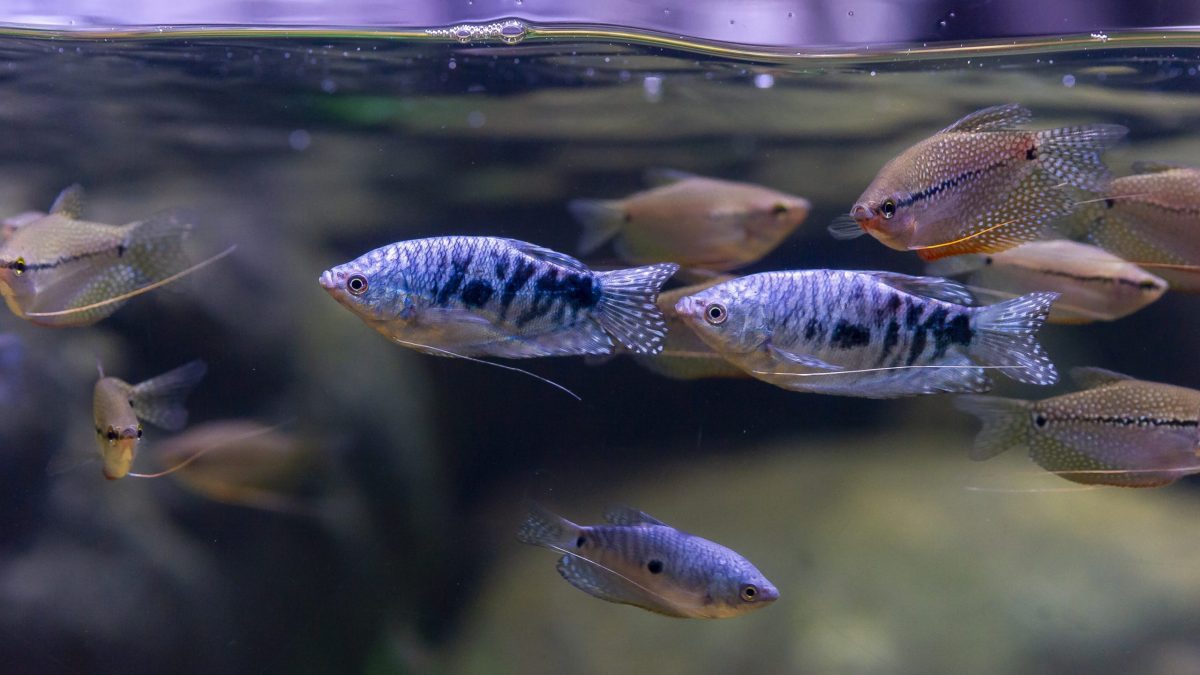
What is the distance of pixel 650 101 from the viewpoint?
4.75 metres

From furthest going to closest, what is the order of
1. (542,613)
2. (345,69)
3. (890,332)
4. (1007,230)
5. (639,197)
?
(345,69) → (542,613) → (639,197) → (1007,230) → (890,332)

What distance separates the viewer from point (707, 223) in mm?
2723

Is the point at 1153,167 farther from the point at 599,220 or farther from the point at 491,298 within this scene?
the point at 491,298

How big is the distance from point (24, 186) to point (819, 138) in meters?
5.33

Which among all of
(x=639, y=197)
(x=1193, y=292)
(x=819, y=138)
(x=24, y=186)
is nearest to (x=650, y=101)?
(x=819, y=138)

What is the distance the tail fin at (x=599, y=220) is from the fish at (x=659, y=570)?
1.31m

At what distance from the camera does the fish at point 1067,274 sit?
101 inches

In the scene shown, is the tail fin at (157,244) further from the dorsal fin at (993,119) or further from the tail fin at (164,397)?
the dorsal fin at (993,119)

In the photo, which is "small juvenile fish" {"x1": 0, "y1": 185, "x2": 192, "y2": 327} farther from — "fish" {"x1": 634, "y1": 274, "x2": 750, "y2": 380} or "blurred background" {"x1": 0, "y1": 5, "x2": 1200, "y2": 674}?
"fish" {"x1": 634, "y1": 274, "x2": 750, "y2": 380}

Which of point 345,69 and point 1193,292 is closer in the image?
point 1193,292

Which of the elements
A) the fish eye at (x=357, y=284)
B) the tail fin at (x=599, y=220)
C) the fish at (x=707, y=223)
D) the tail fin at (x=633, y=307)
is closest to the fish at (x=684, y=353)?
the fish at (x=707, y=223)

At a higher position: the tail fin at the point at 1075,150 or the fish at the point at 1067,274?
the tail fin at the point at 1075,150

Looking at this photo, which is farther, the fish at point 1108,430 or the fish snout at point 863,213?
the fish at point 1108,430

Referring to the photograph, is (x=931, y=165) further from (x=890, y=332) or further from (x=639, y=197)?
(x=639, y=197)
